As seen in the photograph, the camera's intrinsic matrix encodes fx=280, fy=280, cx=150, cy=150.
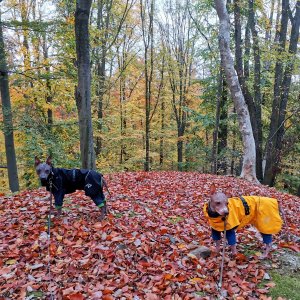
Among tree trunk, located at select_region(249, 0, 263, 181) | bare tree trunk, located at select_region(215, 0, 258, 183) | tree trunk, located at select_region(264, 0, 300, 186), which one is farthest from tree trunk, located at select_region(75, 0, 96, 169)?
tree trunk, located at select_region(264, 0, 300, 186)

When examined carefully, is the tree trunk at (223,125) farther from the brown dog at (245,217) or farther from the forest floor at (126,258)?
the brown dog at (245,217)

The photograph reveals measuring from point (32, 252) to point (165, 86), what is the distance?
20.2 metres

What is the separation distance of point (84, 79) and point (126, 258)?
4.64 m

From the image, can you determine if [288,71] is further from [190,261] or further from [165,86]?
[190,261]

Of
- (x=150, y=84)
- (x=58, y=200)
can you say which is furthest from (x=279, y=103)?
(x=58, y=200)

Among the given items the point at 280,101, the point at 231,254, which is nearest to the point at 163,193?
the point at 231,254

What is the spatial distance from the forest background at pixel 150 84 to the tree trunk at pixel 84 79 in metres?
3.02

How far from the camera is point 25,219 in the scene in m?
5.43

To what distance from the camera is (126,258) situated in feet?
13.6

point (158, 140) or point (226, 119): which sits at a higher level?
point (226, 119)

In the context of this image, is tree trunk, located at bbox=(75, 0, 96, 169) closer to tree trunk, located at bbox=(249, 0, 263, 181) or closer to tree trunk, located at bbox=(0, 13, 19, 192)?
tree trunk, located at bbox=(0, 13, 19, 192)

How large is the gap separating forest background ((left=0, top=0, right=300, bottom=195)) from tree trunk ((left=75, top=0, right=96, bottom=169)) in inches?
119

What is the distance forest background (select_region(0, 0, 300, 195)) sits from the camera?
39.4 feet

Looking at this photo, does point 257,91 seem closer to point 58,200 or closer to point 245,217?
point 245,217
